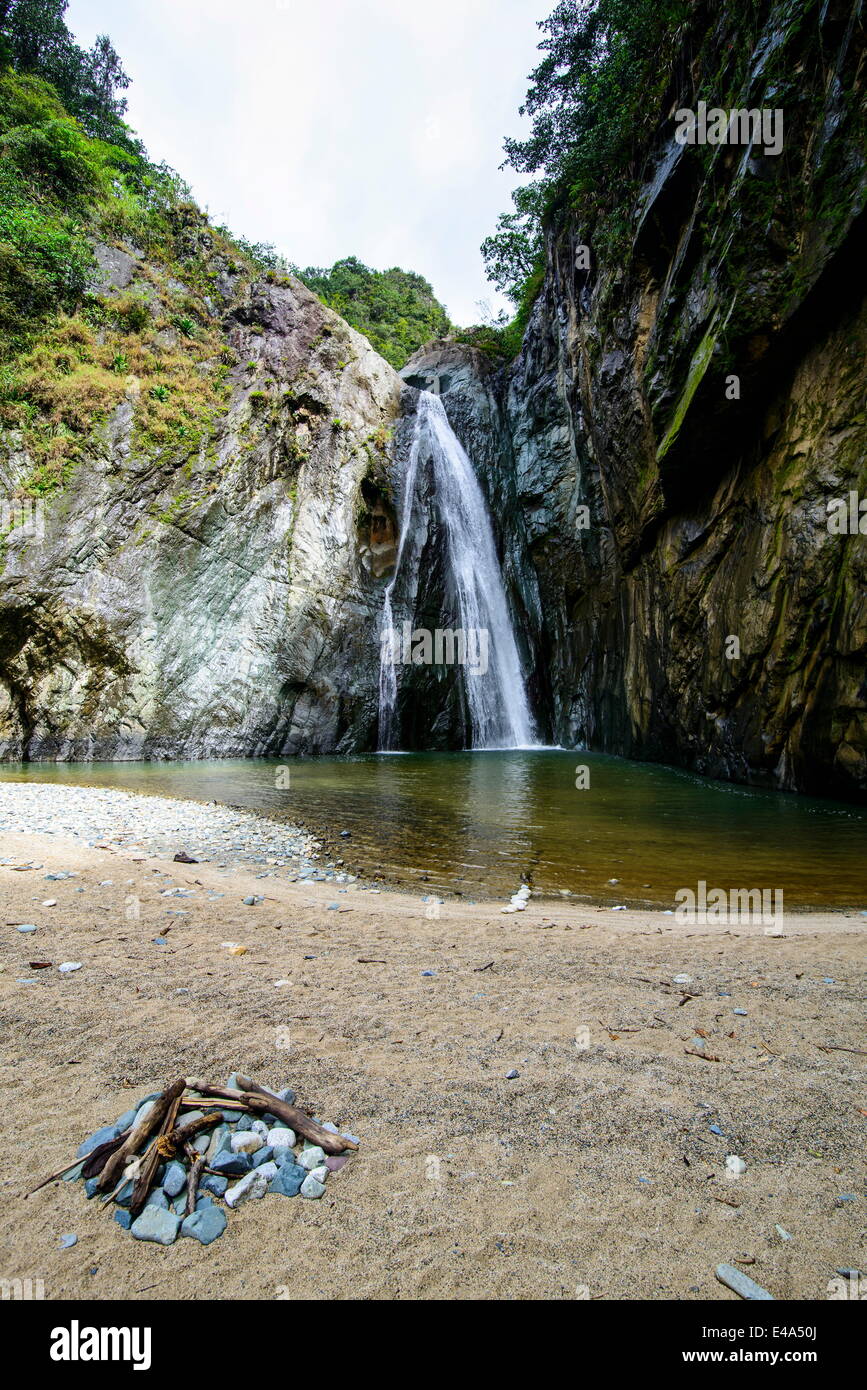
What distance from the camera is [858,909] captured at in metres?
5.29

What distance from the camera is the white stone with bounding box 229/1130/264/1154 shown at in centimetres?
198

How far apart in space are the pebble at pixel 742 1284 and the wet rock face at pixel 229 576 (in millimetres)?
20119

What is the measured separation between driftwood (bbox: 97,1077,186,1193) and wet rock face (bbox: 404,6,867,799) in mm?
10786

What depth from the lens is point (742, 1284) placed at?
4.97 feet

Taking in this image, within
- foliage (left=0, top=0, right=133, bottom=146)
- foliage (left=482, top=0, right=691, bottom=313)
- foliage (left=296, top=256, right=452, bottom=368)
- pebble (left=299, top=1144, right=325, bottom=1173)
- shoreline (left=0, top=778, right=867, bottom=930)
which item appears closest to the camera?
pebble (left=299, top=1144, right=325, bottom=1173)

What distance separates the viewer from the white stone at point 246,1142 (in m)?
1.98

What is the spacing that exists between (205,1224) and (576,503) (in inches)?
923

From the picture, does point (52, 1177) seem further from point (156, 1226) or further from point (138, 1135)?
point (156, 1226)

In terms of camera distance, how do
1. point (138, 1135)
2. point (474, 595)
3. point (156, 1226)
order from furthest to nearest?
point (474, 595), point (138, 1135), point (156, 1226)

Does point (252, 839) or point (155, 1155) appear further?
point (252, 839)

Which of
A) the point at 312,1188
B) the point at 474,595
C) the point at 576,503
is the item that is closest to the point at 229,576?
the point at 474,595

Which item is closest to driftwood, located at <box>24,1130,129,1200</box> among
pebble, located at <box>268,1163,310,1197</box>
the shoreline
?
pebble, located at <box>268,1163,310,1197</box>

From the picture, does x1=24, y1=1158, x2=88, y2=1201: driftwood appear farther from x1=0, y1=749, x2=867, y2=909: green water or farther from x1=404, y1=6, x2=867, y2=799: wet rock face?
x1=404, y1=6, x2=867, y2=799: wet rock face
